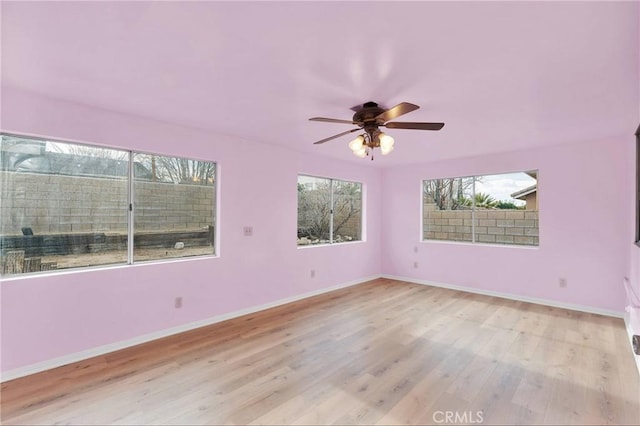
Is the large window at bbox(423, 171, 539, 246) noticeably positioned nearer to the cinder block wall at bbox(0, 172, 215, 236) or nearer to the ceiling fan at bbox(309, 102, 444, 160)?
the ceiling fan at bbox(309, 102, 444, 160)

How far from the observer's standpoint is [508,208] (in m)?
4.64

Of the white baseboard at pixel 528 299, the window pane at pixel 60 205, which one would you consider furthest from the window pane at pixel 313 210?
the window pane at pixel 60 205

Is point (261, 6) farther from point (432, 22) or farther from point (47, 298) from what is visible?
point (47, 298)

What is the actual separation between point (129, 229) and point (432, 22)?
3181mm

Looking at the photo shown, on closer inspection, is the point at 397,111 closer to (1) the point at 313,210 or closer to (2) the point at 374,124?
(2) the point at 374,124

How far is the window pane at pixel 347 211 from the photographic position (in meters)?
5.30

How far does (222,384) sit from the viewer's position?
2256 mm

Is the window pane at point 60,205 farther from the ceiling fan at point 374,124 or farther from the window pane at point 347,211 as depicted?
the window pane at point 347,211

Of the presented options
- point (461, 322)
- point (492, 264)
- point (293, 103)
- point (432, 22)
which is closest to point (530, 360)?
point (461, 322)

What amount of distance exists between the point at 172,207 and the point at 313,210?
2.23m

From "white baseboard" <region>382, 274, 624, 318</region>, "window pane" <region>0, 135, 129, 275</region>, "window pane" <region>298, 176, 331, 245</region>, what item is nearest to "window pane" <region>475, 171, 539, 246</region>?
"white baseboard" <region>382, 274, 624, 318</region>

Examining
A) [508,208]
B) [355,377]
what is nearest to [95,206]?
[355,377]

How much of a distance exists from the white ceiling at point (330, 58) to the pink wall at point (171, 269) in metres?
0.27

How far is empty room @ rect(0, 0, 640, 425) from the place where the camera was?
1687 mm
